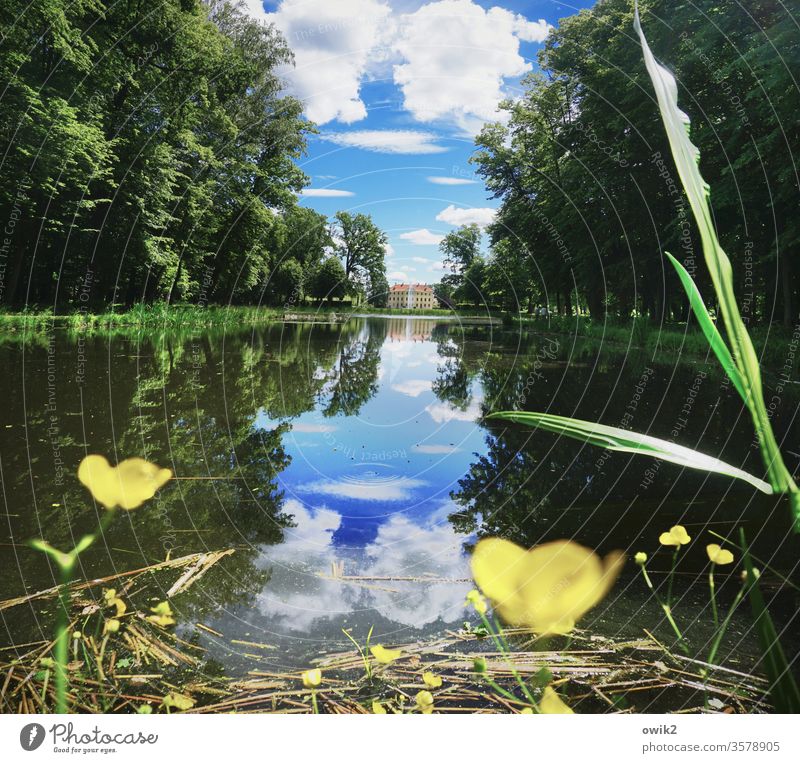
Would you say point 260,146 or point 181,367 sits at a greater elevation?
point 260,146


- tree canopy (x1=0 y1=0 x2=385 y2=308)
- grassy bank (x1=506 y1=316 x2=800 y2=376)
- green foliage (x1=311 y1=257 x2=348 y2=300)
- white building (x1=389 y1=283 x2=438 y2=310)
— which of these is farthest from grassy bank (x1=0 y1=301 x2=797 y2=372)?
tree canopy (x1=0 y1=0 x2=385 y2=308)

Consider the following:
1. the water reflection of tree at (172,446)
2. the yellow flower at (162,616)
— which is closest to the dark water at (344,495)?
the water reflection of tree at (172,446)

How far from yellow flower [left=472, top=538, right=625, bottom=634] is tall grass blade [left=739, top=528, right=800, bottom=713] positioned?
799 mm

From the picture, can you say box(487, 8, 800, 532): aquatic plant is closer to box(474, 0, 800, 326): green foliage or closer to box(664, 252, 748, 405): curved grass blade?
box(664, 252, 748, 405): curved grass blade

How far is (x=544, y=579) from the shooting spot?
2.17 meters

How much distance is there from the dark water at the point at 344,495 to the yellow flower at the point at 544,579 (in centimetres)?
9

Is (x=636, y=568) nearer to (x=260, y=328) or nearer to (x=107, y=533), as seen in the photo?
(x=107, y=533)

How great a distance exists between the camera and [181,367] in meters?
8.10

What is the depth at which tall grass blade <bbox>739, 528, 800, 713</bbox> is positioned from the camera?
618 millimetres

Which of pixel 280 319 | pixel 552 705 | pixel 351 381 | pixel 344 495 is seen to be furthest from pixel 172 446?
pixel 280 319

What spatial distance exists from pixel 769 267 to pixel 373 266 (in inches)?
518

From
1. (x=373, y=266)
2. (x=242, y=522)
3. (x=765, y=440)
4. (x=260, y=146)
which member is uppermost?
(x=260, y=146)

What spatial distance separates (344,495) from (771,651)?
8.90 feet

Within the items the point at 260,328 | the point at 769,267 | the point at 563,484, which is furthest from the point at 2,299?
the point at 769,267
